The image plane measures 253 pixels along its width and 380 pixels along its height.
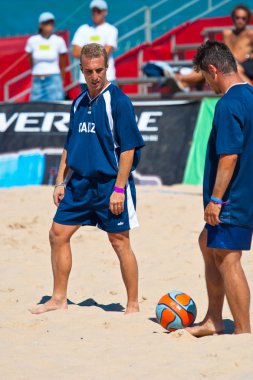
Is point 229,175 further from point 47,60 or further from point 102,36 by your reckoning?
point 47,60

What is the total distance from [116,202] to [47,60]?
7574mm

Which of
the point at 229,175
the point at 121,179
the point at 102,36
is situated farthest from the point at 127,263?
the point at 102,36

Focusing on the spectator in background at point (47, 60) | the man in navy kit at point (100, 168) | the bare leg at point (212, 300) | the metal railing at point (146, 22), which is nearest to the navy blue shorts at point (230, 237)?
the bare leg at point (212, 300)

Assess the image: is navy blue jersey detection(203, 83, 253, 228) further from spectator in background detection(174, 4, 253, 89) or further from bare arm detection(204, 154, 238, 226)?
spectator in background detection(174, 4, 253, 89)

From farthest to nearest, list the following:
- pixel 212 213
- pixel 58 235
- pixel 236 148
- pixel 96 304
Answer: pixel 96 304 → pixel 58 235 → pixel 212 213 → pixel 236 148

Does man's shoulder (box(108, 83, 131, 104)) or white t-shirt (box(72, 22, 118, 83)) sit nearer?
man's shoulder (box(108, 83, 131, 104))

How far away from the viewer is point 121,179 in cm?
587

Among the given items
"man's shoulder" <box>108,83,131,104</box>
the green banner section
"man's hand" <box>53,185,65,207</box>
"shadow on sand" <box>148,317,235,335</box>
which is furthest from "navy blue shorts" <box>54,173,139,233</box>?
the green banner section

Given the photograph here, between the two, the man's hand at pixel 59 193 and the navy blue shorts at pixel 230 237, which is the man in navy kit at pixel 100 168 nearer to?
the man's hand at pixel 59 193

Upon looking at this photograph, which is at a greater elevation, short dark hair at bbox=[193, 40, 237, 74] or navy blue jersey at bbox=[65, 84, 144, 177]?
short dark hair at bbox=[193, 40, 237, 74]

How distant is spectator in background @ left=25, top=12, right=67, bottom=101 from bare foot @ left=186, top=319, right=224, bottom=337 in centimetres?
794

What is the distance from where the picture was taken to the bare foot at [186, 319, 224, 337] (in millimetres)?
5592

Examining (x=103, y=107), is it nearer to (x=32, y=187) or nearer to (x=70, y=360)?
(x=70, y=360)

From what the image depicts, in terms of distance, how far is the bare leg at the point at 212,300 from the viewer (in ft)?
18.2
